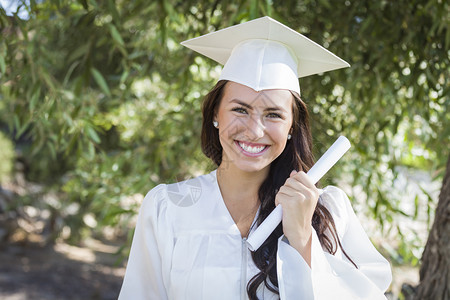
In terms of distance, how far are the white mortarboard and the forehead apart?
0.05ft

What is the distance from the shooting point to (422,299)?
80.8 inches

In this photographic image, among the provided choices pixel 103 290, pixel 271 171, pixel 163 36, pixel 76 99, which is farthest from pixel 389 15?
pixel 103 290

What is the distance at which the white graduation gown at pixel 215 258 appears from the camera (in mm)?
1444

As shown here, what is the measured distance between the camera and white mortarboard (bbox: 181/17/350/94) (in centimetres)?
156

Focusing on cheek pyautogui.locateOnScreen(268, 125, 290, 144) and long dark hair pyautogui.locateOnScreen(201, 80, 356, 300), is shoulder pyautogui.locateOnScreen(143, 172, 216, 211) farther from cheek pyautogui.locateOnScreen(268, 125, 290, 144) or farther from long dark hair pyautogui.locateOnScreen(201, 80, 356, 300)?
cheek pyautogui.locateOnScreen(268, 125, 290, 144)

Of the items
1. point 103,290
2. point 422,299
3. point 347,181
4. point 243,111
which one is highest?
point 243,111

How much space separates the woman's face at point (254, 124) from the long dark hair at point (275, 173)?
0.07 metres

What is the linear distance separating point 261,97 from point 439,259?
39.7 inches

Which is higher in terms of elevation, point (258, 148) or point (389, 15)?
point (389, 15)

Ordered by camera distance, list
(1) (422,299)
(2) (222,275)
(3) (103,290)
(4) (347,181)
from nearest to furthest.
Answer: (2) (222,275), (1) (422,299), (4) (347,181), (3) (103,290)

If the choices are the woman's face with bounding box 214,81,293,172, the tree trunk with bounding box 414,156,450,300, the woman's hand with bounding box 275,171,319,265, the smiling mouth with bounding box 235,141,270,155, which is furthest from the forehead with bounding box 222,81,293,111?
the tree trunk with bounding box 414,156,450,300

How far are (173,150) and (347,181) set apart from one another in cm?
131

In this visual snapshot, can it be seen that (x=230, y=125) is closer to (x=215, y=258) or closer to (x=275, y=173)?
(x=275, y=173)

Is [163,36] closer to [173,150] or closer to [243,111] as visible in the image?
[243,111]
